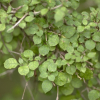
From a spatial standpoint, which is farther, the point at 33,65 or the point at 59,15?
the point at 33,65

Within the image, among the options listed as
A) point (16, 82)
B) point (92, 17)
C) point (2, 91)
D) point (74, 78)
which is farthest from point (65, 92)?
point (2, 91)

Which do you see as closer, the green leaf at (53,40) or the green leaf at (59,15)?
the green leaf at (59,15)

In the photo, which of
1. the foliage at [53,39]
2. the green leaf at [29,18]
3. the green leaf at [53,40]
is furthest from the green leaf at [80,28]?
the green leaf at [29,18]

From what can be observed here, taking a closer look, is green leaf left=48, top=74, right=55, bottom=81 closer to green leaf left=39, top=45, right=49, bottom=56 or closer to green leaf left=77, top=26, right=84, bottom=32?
green leaf left=39, top=45, right=49, bottom=56

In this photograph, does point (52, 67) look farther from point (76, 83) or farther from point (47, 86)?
point (76, 83)

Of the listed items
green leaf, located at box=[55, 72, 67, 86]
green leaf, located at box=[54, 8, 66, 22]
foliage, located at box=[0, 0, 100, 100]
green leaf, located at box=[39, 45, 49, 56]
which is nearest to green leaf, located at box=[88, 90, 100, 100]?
foliage, located at box=[0, 0, 100, 100]

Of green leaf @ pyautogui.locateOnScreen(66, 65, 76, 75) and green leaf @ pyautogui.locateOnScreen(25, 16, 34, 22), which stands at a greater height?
green leaf @ pyautogui.locateOnScreen(25, 16, 34, 22)

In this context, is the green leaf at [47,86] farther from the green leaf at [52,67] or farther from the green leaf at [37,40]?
the green leaf at [37,40]

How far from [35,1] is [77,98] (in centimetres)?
60

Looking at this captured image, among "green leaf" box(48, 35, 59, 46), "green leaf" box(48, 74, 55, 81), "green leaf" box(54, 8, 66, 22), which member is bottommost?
"green leaf" box(48, 74, 55, 81)

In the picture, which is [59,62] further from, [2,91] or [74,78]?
[2,91]

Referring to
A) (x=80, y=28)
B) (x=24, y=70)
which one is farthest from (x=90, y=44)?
(x=24, y=70)

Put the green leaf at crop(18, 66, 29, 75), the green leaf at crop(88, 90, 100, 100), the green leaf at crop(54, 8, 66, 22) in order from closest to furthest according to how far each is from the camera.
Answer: the green leaf at crop(54, 8, 66, 22), the green leaf at crop(18, 66, 29, 75), the green leaf at crop(88, 90, 100, 100)

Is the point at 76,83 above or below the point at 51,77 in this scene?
below
